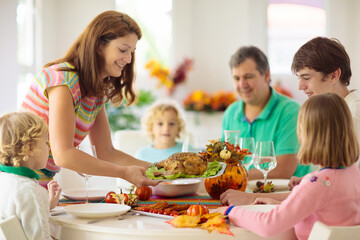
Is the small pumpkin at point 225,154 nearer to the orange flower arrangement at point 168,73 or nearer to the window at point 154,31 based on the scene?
the orange flower arrangement at point 168,73

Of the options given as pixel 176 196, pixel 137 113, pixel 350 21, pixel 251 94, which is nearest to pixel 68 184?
pixel 176 196

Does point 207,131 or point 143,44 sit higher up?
point 143,44

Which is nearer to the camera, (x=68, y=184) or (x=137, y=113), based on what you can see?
(x=68, y=184)

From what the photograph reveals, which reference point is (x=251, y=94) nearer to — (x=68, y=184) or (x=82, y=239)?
(x=68, y=184)

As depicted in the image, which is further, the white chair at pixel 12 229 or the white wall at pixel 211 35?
the white wall at pixel 211 35

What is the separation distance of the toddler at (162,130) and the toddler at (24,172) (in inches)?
68.2

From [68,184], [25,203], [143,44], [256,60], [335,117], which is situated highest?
[143,44]

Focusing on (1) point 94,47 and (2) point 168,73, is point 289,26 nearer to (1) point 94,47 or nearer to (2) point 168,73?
(2) point 168,73

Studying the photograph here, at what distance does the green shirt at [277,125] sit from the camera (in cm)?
298

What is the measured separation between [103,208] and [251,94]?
1760mm

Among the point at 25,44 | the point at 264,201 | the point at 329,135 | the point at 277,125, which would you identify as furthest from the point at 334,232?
the point at 25,44

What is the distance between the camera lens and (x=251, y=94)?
10.4 ft

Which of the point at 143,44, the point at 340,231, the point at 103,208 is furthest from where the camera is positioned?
the point at 143,44

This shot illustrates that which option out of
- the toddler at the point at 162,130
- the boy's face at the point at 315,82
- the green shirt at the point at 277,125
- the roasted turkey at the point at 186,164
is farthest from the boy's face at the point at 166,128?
the roasted turkey at the point at 186,164
